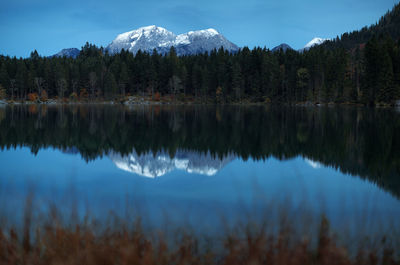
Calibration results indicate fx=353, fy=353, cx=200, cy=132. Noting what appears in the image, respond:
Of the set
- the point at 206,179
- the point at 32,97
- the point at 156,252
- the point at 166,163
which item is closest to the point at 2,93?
the point at 32,97

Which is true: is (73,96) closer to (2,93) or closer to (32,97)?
(32,97)

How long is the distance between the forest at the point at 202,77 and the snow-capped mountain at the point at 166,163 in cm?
9266

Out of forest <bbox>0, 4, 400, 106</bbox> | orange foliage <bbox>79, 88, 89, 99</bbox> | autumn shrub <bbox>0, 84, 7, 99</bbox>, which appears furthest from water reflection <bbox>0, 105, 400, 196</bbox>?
orange foliage <bbox>79, 88, 89, 99</bbox>

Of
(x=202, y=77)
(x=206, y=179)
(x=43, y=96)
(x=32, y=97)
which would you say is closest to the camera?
(x=206, y=179)

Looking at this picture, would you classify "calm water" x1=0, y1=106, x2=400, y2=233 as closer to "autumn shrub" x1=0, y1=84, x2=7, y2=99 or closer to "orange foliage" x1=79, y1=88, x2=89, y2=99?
"autumn shrub" x1=0, y1=84, x2=7, y2=99

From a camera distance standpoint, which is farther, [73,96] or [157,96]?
[73,96]

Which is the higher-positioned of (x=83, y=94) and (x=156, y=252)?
(x=83, y=94)

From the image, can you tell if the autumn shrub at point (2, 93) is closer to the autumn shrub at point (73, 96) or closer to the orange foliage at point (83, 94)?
the autumn shrub at point (73, 96)

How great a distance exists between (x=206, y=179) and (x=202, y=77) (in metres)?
114

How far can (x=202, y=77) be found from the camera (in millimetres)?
125500

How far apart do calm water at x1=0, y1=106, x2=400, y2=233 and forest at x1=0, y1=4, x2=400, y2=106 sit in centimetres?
8885

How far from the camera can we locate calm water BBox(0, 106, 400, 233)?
862 cm

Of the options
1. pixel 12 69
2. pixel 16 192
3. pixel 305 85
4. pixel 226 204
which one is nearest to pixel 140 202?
pixel 226 204

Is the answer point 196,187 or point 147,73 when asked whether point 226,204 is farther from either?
point 147,73
